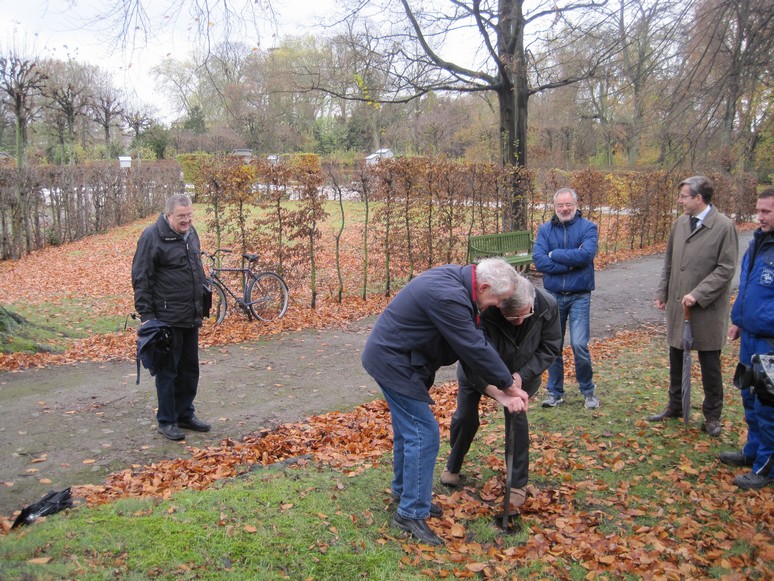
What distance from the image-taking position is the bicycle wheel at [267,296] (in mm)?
9977

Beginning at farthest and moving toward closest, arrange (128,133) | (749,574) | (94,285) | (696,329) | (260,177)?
(128,133) < (94,285) < (260,177) < (696,329) < (749,574)

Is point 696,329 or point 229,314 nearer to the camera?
point 696,329

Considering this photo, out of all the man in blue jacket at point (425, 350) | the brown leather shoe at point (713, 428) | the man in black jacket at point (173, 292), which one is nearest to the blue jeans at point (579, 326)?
the brown leather shoe at point (713, 428)

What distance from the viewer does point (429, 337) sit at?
11.5 feet

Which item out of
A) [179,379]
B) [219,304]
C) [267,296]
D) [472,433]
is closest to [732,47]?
[472,433]

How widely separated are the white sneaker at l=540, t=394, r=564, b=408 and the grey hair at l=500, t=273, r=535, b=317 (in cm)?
274

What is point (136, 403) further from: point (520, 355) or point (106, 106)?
point (106, 106)

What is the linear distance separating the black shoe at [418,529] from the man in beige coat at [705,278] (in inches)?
114

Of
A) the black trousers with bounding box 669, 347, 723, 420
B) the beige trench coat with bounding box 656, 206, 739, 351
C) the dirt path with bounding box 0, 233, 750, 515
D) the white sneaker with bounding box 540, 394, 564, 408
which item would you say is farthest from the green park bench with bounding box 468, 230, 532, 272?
the black trousers with bounding box 669, 347, 723, 420

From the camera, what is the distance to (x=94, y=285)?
43.7ft

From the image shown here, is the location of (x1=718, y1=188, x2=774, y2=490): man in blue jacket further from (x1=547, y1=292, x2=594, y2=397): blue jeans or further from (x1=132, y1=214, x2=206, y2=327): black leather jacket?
(x1=132, y1=214, x2=206, y2=327): black leather jacket

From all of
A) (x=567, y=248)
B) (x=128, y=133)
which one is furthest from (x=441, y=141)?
(x=567, y=248)

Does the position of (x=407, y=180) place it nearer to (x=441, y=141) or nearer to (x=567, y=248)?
(x=567, y=248)

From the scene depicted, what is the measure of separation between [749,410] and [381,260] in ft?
26.0
